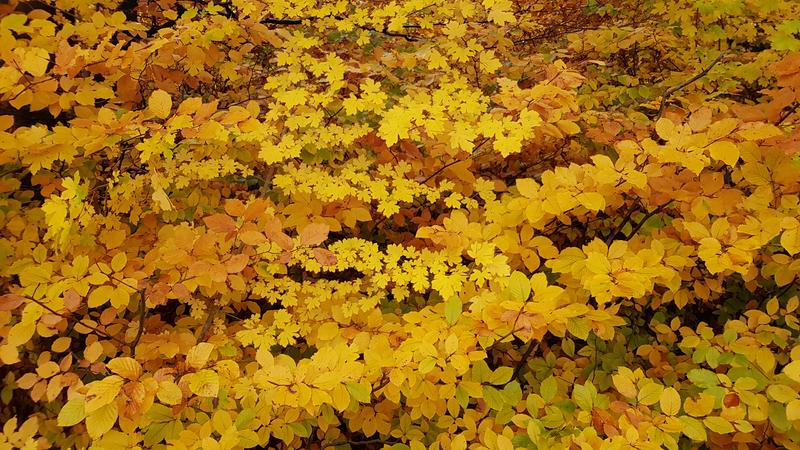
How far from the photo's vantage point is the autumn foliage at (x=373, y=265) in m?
1.74

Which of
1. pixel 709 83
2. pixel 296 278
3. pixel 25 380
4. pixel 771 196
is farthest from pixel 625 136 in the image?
pixel 25 380

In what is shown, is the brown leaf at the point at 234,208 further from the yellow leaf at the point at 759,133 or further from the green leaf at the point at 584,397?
the yellow leaf at the point at 759,133

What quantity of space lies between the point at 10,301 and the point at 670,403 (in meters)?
2.44

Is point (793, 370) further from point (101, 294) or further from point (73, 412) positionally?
point (101, 294)

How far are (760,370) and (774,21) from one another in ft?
12.9

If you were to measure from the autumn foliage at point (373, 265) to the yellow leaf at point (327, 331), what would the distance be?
0.06 feet

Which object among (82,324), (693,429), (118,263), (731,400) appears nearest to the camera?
(693,429)

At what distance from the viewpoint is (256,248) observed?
2246 millimetres

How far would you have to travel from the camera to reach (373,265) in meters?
2.24

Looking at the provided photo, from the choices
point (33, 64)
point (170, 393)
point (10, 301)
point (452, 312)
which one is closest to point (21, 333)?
point (10, 301)

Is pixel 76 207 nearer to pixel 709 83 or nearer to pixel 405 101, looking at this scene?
pixel 405 101

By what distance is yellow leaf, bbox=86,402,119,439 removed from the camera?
4.85ft

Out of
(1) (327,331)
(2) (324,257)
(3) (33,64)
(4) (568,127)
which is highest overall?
(3) (33,64)

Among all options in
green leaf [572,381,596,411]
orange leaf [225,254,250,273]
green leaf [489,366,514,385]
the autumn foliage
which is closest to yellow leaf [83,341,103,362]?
the autumn foliage
